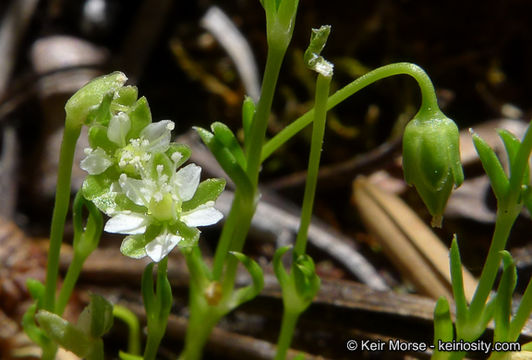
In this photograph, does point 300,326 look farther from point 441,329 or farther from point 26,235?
point 26,235

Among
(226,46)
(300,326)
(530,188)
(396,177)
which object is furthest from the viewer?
(226,46)

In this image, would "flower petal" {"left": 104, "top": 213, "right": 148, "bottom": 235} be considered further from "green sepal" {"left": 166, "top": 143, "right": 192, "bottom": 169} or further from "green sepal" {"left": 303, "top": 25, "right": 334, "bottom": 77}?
"green sepal" {"left": 303, "top": 25, "right": 334, "bottom": 77}

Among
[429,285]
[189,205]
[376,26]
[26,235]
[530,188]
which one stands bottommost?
[26,235]

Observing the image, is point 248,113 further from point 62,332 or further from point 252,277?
point 62,332

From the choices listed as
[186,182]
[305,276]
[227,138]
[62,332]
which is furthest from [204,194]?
[62,332]

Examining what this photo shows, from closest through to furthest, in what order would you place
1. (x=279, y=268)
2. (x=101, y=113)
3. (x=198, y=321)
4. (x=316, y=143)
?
(x=101, y=113) → (x=316, y=143) → (x=279, y=268) → (x=198, y=321)

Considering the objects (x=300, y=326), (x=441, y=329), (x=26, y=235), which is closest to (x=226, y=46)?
(x=26, y=235)

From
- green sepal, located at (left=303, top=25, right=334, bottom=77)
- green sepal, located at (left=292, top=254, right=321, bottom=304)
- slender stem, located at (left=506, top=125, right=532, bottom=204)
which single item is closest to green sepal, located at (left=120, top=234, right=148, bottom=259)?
green sepal, located at (left=292, top=254, right=321, bottom=304)
